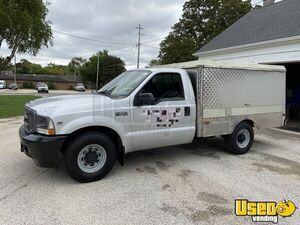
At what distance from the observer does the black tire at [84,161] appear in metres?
4.14

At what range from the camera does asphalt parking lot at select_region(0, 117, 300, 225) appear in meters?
3.29

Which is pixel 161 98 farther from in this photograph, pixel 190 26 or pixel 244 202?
pixel 190 26

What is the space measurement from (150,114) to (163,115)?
0.96 ft

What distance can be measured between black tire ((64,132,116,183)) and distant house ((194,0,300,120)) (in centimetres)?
958

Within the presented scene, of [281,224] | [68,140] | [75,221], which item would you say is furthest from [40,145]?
[281,224]

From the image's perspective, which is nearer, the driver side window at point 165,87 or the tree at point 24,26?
the driver side window at point 165,87

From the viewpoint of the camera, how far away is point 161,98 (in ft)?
16.4

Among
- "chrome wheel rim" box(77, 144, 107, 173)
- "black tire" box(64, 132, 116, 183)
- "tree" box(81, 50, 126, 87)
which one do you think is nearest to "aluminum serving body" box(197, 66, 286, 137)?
"black tire" box(64, 132, 116, 183)

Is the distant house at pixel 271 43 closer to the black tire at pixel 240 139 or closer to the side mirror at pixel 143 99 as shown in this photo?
the black tire at pixel 240 139

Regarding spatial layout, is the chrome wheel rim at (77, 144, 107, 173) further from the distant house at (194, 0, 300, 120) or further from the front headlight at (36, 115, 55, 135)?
the distant house at (194, 0, 300, 120)

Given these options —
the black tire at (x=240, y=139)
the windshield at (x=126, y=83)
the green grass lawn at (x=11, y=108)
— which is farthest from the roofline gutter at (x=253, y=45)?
the green grass lawn at (x=11, y=108)

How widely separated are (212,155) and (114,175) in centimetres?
263

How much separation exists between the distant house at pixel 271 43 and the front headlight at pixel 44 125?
10.4 metres

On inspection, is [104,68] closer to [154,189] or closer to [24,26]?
[24,26]
